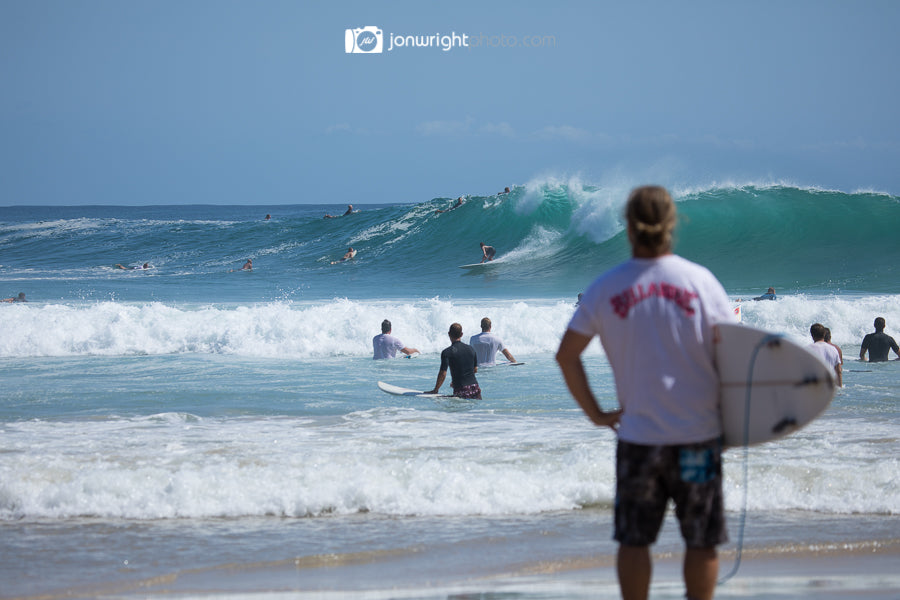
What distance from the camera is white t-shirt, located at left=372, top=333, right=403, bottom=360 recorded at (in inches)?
483

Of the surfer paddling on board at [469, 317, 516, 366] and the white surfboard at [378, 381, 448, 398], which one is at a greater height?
the surfer paddling on board at [469, 317, 516, 366]

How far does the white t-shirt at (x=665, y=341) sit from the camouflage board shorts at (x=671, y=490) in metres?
0.04

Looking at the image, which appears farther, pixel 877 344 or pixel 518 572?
pixel 877 344

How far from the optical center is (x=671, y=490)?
245 centimetres

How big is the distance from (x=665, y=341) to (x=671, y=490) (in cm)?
43

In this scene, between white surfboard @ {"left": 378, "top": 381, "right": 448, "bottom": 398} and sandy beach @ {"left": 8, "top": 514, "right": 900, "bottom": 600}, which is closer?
sandy beach @ {"left": 8, "top": 514, "right": 900, "bottom": 600}

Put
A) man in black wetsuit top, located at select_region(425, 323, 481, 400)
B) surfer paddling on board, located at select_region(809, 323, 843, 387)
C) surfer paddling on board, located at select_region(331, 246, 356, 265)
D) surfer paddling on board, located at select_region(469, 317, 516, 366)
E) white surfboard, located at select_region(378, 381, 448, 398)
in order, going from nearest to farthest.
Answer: surfer paddling on board, located at select_region(809, 323, 843, 387) → man in black wetsuit top, located at select_region(425, 323, 481, 400) → white surfboard, located at select_region(378, 381, 448, 398) → surfer paddling on board, located at select_region(469, 317, 516, 366) → surfer paddling on board, located at select_region(331, 246, 356, 265)

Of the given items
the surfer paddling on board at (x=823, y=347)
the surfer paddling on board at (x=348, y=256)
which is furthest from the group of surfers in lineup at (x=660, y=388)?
the surfer paddling on board at (x=348, y=256)

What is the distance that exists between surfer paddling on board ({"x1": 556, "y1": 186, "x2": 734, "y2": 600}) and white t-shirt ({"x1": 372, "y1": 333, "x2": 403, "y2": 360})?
389 inches

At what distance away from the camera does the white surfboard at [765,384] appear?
246cm

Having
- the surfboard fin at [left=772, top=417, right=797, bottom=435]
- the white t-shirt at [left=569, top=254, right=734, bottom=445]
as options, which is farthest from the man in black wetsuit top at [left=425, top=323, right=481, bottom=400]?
the white t-shirt at [left=569, top=254, right=734, bottom=445]

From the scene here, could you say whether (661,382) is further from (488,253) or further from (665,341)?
(488,253)

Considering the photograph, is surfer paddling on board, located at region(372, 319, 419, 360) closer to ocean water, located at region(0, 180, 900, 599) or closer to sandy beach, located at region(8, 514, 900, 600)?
ocean water, located at region(0, 180, 900, 599)

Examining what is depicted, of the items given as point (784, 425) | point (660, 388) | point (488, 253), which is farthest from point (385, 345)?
point (488, 253)
